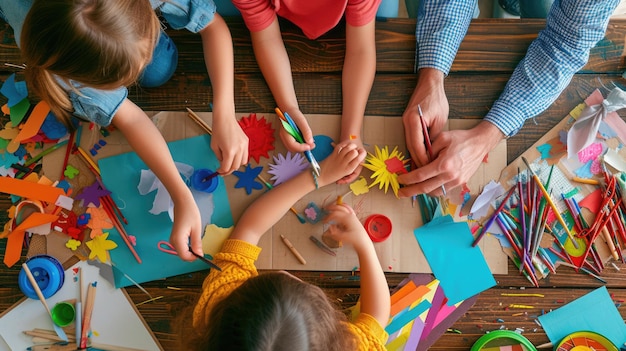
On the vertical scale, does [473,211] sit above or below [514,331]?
above

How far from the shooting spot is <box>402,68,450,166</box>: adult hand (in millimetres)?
1137

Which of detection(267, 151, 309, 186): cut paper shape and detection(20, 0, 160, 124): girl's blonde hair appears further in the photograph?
detection(267, 151, 309, 186): cut paper shape

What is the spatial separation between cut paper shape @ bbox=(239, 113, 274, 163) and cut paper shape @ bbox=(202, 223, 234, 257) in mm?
187

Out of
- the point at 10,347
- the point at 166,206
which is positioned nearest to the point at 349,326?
the point at 166,206

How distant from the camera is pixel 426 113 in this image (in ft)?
3.76

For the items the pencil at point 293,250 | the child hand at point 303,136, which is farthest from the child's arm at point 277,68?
the pencil at point 293,250

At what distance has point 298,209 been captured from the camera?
1.17 meters

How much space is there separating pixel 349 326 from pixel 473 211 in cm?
41

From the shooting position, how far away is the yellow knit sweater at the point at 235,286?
39.8 inches

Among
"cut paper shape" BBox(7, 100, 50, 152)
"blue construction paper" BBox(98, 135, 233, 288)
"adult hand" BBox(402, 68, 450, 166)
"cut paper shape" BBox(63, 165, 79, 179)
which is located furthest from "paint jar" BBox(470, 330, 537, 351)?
"cut paper shape" BBox(7, 100, 50, 152)

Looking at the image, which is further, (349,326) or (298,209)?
(298,209)

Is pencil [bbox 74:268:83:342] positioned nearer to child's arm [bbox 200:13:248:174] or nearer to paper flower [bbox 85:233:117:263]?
paper flower [bbox 85:233:117:263]

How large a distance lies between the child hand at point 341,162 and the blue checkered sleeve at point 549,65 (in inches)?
12.9

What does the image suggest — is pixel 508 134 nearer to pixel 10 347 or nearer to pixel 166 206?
pixel 166 206
